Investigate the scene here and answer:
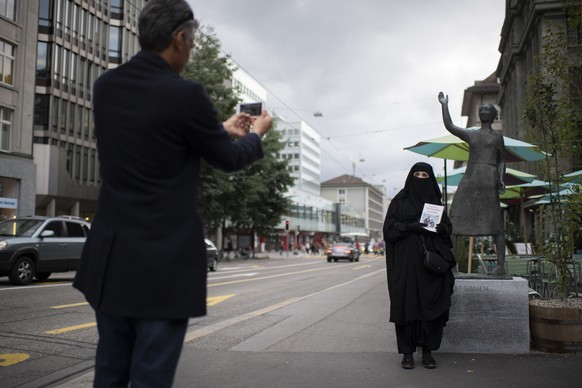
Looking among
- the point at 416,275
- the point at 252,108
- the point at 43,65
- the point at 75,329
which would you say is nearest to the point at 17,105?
the point at 43,65

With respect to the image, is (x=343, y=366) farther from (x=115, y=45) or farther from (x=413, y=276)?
(x=115, y=45)

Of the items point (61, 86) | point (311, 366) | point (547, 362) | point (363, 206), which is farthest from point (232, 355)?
point (363, 206)

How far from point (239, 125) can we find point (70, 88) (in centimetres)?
4090

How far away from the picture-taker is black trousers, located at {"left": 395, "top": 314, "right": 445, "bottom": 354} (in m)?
5.02

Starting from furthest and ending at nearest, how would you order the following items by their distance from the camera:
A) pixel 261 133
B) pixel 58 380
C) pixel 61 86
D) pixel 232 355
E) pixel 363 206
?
1. pixel 363 206
2. pixel 61 86
3. pixel 232 355
4. pixel 58 380
5. pixel 261 133

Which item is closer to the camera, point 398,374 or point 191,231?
point 191,231

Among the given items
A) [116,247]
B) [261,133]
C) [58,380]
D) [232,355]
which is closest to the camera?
[116,247]

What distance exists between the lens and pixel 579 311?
204 inches

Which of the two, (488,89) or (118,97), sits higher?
(488,89)

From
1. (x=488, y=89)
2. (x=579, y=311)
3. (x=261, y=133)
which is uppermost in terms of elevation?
(x=488, y=89)

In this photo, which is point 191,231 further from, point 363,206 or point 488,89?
point 363,206

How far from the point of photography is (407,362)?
16.2ft

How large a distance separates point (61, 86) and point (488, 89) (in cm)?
4126

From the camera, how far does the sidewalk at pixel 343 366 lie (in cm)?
439
